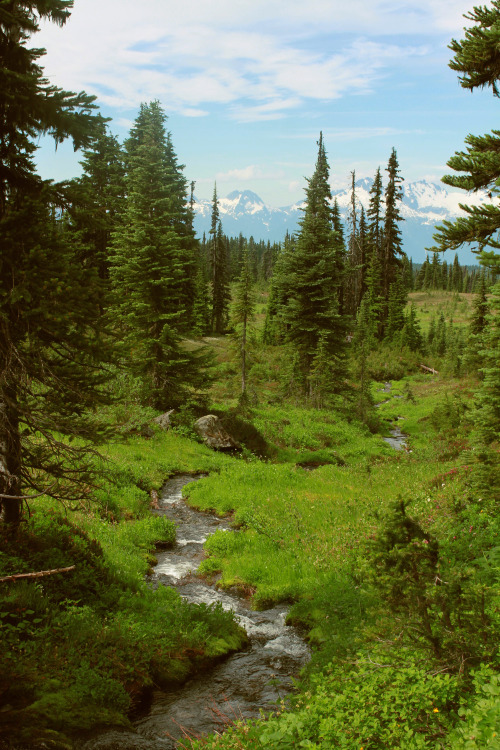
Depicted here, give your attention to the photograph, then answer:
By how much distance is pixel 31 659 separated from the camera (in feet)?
18.3

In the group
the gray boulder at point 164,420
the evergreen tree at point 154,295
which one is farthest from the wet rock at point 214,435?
the evergreen tree at point 154,295

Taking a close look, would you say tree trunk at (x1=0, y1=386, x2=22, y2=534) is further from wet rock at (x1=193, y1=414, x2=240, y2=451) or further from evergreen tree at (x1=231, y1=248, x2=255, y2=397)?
evergreen tree at (x1=231, y1=248, x2=255, y2=397)

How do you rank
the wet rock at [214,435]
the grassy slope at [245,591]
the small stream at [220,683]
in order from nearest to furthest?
the grassy slope at [245,591] < the small stream at [220,683] < the wet rock at [214,435]

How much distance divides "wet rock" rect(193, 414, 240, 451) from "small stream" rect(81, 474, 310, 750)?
10189mm

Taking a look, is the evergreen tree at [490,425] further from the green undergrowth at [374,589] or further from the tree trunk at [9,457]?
the tree trunk at [9,457]

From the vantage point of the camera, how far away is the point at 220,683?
23.4 feet

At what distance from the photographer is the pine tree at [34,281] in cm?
619

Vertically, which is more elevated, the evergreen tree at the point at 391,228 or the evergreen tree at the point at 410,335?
the evergreen tree at the point at 391,228

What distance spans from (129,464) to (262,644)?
9642 mm

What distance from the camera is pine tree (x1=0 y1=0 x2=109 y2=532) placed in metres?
6.19

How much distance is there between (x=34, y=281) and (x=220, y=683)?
6701 mm

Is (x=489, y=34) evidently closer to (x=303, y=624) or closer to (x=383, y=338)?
(x=303, y=624)

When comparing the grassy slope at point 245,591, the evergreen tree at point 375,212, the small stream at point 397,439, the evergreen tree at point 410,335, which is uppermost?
the evergreen tree at point 375,212

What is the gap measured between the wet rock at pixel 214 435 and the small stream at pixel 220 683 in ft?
33.4
